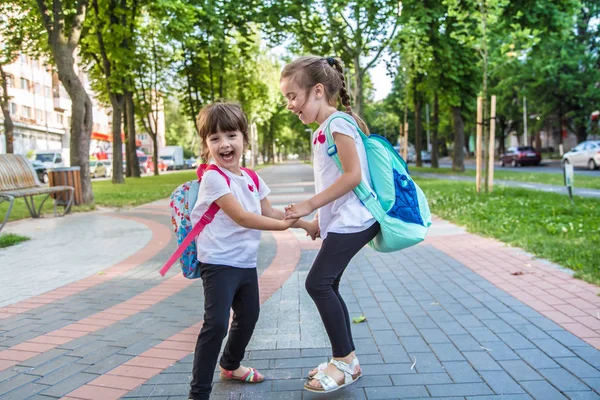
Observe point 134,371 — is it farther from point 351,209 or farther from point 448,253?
point 448,253

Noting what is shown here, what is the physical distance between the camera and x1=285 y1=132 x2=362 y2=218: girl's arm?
2.64m

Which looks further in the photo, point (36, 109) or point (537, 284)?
point (36, 109)

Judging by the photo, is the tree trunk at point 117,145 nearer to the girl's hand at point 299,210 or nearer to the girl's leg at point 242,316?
the girl's leg at point 242,316

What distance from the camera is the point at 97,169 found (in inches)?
1650

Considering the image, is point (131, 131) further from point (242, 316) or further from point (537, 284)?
point (242, 316)

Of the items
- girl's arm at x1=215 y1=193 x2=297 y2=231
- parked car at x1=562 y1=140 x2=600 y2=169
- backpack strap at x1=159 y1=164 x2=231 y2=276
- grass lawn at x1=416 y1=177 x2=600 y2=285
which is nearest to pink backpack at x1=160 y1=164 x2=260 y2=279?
backpack strap at x1=159 y1=164 x2=231 y2=276

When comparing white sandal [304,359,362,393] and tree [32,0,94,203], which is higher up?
tree [32,0,94,203]

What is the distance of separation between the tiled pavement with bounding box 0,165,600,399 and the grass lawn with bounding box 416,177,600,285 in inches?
14.2

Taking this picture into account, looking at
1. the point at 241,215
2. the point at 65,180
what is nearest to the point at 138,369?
the point at 241,215

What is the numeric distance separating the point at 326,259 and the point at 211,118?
0.91m

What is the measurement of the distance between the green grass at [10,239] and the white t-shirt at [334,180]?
6245mm

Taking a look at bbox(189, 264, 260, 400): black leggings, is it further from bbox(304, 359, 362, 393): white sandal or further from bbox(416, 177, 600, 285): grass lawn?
bbox(416, 177, 600, 285): grass lawn

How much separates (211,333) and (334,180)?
0.98 m

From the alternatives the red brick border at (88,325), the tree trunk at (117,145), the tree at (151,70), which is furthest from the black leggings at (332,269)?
the tree at (151,70)
